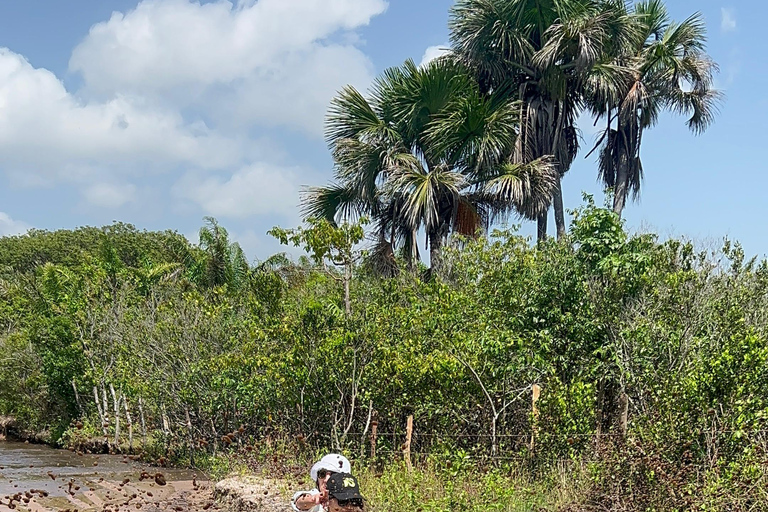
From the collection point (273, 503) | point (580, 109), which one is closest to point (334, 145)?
point (580, 109)

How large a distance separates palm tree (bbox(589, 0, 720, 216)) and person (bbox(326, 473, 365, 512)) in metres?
15.2

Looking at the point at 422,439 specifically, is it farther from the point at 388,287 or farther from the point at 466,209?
the point at 466,209

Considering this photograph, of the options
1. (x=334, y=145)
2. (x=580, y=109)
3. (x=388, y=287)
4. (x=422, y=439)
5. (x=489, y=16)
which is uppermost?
(x=489, y=16)

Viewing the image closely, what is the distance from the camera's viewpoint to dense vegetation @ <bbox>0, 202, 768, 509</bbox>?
7.45 meters

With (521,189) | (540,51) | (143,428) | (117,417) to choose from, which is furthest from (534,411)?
(117,417)

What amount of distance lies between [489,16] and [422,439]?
11.7 m

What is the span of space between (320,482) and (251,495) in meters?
5.96

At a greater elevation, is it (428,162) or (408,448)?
(428,162)

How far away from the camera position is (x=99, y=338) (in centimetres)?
2003

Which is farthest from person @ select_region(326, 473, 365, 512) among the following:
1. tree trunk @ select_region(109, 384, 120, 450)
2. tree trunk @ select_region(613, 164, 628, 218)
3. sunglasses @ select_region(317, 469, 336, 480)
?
tree trunk @ select_region(613, 164, 628, 218)

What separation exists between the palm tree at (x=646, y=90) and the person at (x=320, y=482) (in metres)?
15.1

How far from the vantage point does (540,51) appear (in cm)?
1786

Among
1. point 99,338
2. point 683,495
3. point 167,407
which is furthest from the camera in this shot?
point 99,338

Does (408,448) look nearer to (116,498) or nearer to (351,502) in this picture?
(351,502)
